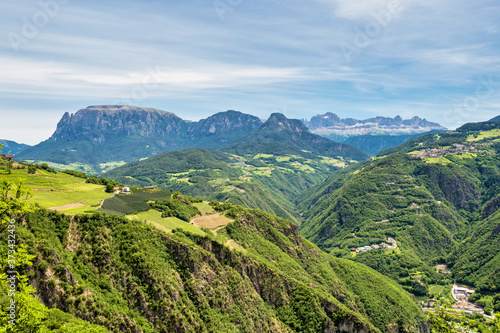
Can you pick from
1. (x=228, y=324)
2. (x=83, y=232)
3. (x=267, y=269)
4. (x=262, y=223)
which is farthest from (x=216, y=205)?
(x=83, y=232)

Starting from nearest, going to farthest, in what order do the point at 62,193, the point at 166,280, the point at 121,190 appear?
the point at 166,280 → the point at 62,193 → the point at 121,190

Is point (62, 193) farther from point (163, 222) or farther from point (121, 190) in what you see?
point (163, 222)

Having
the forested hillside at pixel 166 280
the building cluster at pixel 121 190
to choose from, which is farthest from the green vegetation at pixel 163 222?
the building cluster at pixel 121 190

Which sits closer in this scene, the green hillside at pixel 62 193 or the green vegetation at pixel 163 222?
the green hillside at pixel 62 193

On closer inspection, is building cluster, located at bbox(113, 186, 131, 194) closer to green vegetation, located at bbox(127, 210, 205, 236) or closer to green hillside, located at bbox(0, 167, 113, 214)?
green hillside, located at bbox(0, 167, 113, 214)

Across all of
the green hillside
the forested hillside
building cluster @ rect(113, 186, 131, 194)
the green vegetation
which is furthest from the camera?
building cluster @ rect(113, 186, 131, 194)

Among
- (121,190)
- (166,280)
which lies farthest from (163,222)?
(121,190)

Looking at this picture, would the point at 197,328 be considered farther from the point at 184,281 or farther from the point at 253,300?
the point at 253,300

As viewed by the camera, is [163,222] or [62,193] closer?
[62,193]

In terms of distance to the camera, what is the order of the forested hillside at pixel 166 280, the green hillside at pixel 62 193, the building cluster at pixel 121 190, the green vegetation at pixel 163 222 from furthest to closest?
the building cluster at pixel 121 190 → the green vegetation at pixel 163 222 → the green hillside at pixel 62 193 → the forested hillside at pixel 166 280

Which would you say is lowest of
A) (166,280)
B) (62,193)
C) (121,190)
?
(166,280)

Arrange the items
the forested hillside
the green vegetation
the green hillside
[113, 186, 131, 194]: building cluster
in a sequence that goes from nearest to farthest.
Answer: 1. the forested hillside
2. the green hillside
3. the green vegetation
4. [113, 186, 131, 194]: building cluster

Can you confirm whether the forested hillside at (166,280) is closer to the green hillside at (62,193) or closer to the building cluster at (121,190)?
the green hillside at (62,193)

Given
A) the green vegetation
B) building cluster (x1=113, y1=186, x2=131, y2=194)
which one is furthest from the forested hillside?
building cluster (x1=113, y1=186, x2=131, y2=194)
